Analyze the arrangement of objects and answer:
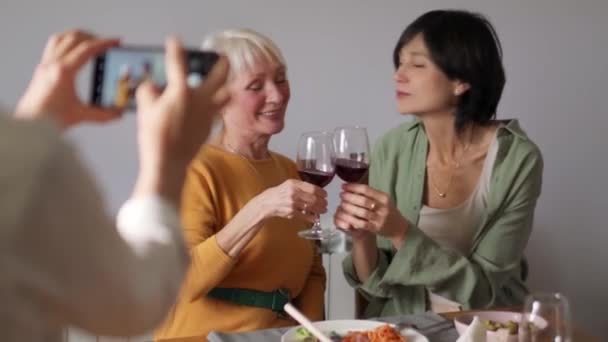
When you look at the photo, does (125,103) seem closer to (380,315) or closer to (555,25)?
(380,315)

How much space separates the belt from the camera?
1548mm

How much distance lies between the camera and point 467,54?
1760mm

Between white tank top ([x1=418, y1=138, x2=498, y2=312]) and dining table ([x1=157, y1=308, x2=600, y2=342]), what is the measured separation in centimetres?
37

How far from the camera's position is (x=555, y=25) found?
231 cm

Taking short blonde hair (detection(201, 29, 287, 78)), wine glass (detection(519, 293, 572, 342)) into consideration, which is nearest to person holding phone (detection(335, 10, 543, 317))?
short blonde hair (detection(201, 29, 287, 78))

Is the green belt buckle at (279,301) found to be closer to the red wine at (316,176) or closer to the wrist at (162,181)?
the red wine at (316,176)

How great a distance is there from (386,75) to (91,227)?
1.75 metres

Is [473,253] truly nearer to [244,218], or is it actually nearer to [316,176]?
[316,176]

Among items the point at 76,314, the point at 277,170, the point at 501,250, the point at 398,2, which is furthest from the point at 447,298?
the point at 76,314

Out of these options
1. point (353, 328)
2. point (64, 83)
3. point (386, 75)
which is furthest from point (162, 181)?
point (386, 75)

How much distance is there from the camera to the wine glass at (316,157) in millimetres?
1432

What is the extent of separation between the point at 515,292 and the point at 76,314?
1407 mm

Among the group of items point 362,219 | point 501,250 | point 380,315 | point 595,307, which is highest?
point 362,219

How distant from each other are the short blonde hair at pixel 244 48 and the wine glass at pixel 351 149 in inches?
9.9
